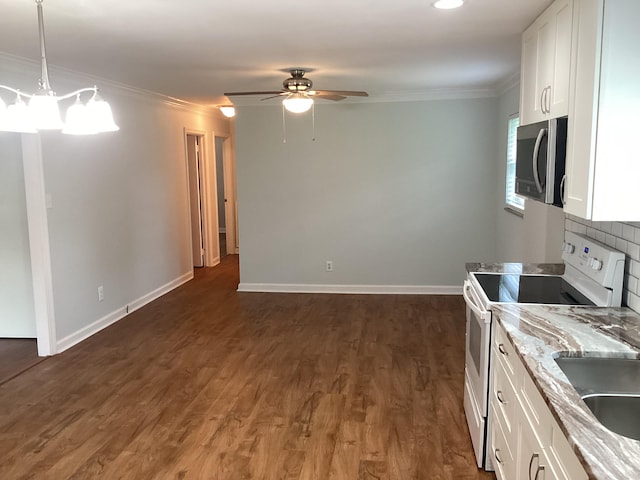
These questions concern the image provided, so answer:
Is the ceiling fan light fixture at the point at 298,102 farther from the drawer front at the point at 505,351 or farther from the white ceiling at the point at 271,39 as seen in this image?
the drawer front at the point at 505,351

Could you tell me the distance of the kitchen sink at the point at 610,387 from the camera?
5.59 feet

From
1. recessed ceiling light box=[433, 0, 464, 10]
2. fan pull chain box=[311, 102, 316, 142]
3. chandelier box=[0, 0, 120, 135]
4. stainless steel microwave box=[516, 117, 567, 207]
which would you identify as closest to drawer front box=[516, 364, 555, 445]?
stainless steel microwave box=[516, 117, 567, 207]

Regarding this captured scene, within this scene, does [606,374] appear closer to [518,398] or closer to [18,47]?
[518,398]

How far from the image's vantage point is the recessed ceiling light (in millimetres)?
2525

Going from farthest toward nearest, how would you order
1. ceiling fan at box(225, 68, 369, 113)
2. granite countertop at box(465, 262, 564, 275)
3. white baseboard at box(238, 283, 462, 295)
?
white baseboard at box(238, 283, 462, 295) < ceiling fan at box(225, 68, 369, 113) < granite countertop at box(465, 262, 564, 275)

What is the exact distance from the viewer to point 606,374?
186cm

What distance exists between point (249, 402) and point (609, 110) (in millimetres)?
2668

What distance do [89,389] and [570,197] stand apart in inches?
130

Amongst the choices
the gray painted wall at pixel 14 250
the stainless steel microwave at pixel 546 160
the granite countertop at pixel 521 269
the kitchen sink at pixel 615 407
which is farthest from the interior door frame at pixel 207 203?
the kitchen sink at pixel 615 407

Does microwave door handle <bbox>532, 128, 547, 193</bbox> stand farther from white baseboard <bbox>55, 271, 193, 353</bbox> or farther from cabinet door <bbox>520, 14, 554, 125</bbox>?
white baseboard <bbox>55, 271, 193, 353</bbox>

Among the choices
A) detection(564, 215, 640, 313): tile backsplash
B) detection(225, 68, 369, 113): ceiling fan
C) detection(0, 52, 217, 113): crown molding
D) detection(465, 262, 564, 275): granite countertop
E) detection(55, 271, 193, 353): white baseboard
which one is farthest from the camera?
detection(55, 271, 193, 353): white baseboard

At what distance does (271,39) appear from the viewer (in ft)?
10.7

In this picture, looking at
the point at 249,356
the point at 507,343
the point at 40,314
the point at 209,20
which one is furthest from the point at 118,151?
the point at 507,343

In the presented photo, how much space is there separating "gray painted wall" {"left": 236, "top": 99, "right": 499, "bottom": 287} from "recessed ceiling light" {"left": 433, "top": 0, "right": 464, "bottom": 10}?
343 centimetres
